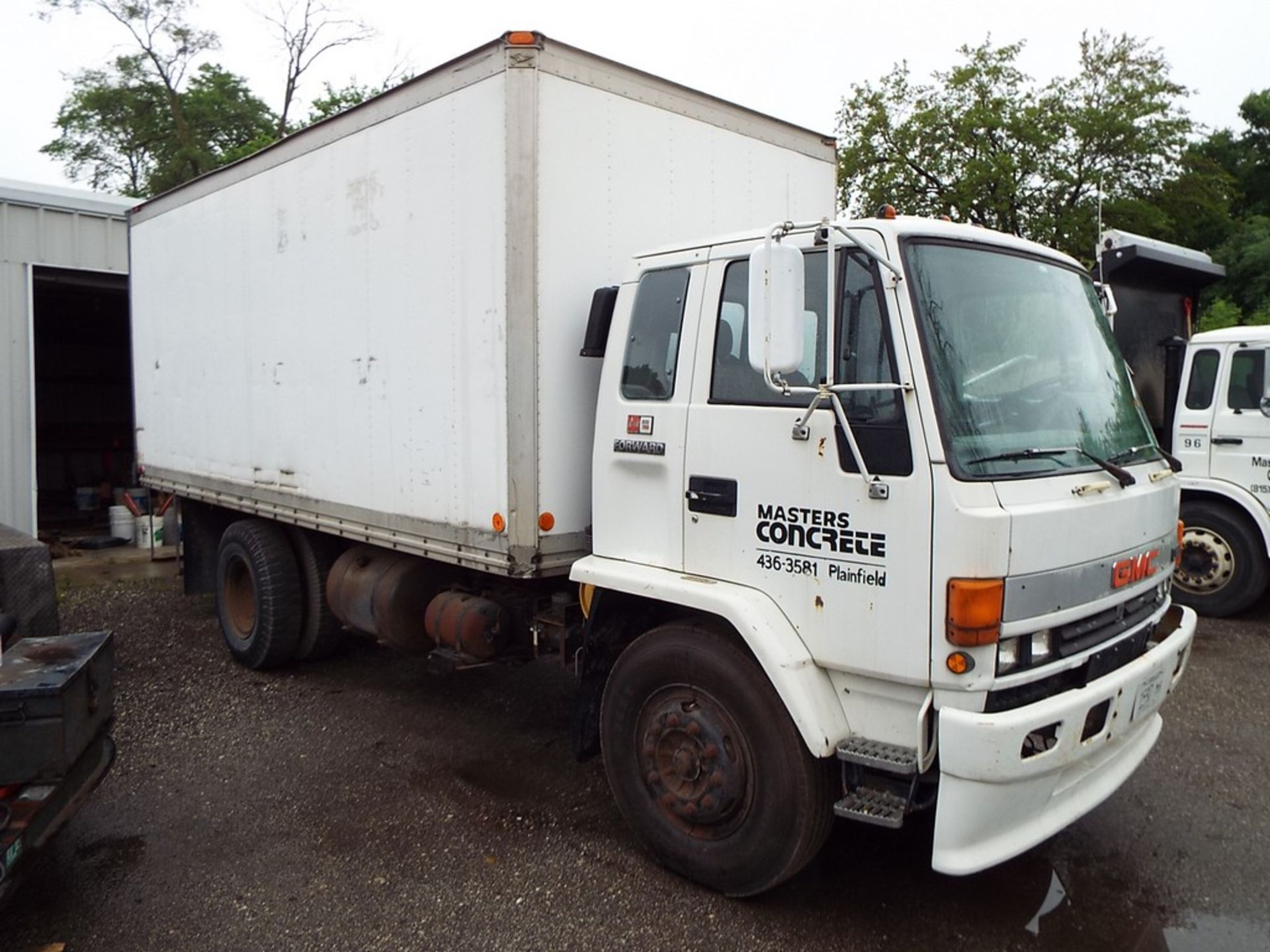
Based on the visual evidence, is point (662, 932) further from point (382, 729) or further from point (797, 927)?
point (382, 729)

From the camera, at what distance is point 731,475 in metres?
3.39

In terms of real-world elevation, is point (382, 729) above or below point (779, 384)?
below

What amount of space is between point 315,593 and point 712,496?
3700 mm

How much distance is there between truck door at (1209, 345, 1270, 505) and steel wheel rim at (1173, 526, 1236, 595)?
0.47 metres

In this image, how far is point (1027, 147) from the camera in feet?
59.4

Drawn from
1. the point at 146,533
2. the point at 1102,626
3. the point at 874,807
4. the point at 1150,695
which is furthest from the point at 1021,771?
the point at 146,533

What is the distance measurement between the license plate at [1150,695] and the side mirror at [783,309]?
174 centimetres

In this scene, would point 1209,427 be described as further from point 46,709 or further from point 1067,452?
point 46,709

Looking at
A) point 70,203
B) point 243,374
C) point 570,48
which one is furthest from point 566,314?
point 70,203

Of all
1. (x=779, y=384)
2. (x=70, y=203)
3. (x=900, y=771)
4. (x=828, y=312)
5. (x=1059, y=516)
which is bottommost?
(x=900, y=771)

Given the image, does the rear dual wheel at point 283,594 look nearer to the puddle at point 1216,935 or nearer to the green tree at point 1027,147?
the puddle at point 1216,935

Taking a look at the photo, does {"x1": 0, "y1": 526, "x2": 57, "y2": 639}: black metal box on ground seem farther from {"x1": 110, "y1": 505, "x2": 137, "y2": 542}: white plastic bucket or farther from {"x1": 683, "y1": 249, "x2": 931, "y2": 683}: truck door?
{"x1": 110, "y1": 505, "x2": 137, "y2": 542}: white plastic bucket

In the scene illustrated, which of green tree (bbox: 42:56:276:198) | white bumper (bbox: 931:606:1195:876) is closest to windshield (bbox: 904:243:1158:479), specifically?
white bumper (bbox: 931:606:1195:876)

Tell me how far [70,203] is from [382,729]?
9.15 meters
